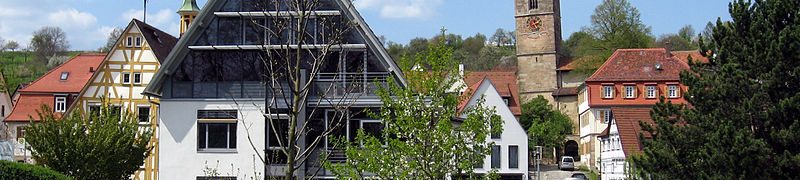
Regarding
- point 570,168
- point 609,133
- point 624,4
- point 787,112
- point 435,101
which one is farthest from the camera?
point 624,4

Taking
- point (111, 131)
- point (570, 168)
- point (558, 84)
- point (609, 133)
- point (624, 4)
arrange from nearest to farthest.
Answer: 1. point (111, 131)
2. point (609, 133)
3. point (570, 168)
4. point (624, 4)
5. point (558, 84)

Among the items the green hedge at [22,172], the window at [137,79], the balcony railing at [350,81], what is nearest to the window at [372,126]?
the balcony railing at [350,81]

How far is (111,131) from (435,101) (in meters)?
12.4

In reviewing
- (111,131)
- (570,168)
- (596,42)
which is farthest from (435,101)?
(596,42)

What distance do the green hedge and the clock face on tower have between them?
8250 cm

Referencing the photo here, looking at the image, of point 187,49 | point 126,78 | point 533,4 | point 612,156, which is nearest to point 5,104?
point 126,78

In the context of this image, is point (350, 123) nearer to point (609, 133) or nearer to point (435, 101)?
point (435, 101)

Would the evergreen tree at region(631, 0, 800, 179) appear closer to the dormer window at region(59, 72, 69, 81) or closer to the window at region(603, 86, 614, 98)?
the dormer window at region(59, 72, 69, 81)

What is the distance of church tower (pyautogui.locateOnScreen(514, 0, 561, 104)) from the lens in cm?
9681

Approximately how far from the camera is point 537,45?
98750 millimetres

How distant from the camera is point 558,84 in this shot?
95.9m

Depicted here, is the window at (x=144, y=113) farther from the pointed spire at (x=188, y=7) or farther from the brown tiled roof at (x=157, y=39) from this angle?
the pointed spire at (x=188, y=7)

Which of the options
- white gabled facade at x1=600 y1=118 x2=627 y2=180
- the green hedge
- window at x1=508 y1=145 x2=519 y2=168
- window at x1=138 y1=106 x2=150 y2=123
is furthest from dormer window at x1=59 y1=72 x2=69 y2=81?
the green hedge

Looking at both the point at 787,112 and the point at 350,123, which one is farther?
the point at 350,123
